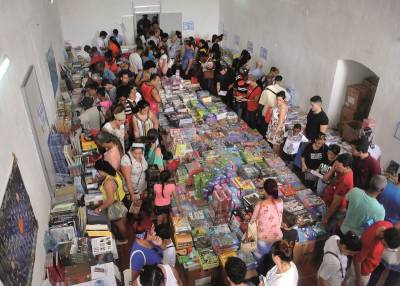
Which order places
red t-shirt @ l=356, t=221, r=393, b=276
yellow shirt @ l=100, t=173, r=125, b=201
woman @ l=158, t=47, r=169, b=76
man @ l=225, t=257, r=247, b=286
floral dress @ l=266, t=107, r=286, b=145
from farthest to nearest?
Result: 1. woman @ l=158, t=47, r=169, b=76
2. floral dress @ l=266, t=107, r=286, b=145
3. yellow shirt @ l=100, t=173, r=125, b=201
4. red t-shirt @ l=356, t=221, r=393, b=276
5. man @ l=225, t=257, r=247, b=286

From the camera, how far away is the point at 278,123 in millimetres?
7184

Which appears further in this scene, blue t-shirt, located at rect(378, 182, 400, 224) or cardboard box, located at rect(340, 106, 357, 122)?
cardboard box, located at rect(340, 106, 357, 122)

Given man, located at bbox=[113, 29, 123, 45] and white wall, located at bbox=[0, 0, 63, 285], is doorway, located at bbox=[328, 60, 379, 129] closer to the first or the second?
white wall, located at bbox=[0, 0, 63, 285]

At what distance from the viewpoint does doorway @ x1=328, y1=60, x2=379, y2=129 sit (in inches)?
313

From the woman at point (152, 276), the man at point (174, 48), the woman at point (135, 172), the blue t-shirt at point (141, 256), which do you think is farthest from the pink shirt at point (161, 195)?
the man at point (174, 48)

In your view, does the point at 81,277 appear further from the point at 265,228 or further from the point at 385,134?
the point at 385,134

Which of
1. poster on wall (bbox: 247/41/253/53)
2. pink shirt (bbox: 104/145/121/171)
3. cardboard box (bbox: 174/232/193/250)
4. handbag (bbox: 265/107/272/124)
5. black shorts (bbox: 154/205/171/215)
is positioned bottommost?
cardboard box (bbox: 174/232/193/250)

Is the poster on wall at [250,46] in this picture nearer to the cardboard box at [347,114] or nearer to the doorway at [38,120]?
the cardboard box at [347,114]

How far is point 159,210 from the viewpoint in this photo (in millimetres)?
5660

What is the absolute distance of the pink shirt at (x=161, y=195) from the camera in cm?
546

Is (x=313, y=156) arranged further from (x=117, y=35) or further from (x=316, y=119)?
(x=117, y=35)

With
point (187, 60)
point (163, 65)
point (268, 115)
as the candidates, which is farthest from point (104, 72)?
point (268, 115)

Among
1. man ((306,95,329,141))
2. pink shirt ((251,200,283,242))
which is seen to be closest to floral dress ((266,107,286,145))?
man ((306,95,329,141))

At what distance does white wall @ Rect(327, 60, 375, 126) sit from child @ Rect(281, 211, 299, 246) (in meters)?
3.90
